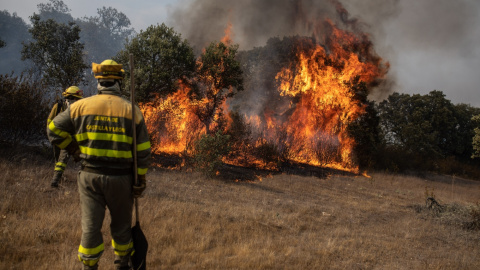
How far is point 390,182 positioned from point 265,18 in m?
18.5

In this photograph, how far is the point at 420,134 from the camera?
2675 cm

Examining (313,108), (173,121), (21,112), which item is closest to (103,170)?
(21,112)

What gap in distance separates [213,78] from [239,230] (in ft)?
39.4

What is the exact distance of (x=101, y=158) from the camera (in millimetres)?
2828

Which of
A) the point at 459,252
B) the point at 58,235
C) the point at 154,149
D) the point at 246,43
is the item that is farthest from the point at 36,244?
the point at 246,43

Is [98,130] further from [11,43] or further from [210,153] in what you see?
[11,43]

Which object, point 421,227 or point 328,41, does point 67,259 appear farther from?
point 328,41

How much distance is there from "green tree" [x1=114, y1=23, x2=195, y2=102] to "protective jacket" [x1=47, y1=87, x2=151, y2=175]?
1180cm

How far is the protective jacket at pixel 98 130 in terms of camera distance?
2855mm

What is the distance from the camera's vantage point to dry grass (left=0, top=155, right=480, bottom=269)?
13.1 ft

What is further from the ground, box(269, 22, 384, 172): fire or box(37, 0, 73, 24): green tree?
box(37, 0, 73, 24): green tree

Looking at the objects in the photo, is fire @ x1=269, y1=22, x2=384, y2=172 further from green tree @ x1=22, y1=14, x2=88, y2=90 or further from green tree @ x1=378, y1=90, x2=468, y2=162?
green tree @ x1=22, y1=14, x2=88, y2=90

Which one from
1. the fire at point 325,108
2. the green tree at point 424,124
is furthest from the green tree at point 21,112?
the green tree at point 424,124

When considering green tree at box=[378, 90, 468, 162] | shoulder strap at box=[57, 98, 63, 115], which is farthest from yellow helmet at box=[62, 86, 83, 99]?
green tree at box=[378, 90, 468, 162]
